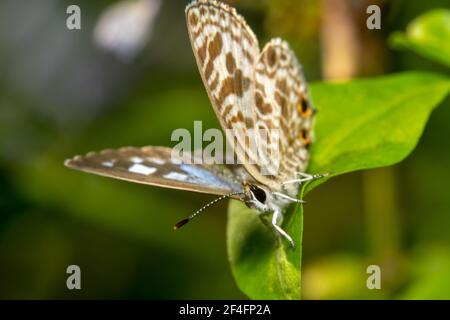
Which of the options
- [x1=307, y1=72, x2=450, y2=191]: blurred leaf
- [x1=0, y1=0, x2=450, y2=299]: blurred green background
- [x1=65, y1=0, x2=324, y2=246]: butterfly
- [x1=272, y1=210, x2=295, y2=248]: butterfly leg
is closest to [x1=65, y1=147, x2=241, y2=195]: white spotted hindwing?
[x1=65, y1=0, x2=324, y2=246]: butterfly

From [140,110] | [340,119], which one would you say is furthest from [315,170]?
[140,110]

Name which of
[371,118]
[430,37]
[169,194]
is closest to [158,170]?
[371,118]

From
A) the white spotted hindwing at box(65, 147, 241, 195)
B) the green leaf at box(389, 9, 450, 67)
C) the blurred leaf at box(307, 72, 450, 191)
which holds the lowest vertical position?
the white spotted hindwing at box(65, 147, 241, 195)

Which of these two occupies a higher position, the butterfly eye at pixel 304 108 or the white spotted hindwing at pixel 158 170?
the butterfly eye at pixel 304 108

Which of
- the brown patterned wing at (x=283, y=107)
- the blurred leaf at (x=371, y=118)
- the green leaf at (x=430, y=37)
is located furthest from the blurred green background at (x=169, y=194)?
the brown patterned wing at (x=283, y=107)

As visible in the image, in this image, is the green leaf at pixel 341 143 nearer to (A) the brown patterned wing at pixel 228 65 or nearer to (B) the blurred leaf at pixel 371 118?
(B) the blurred leaf at pixel 371 118

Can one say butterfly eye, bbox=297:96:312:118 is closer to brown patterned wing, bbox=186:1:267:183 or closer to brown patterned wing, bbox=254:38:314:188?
brown patterned wing, bbox=254:38:314:188
